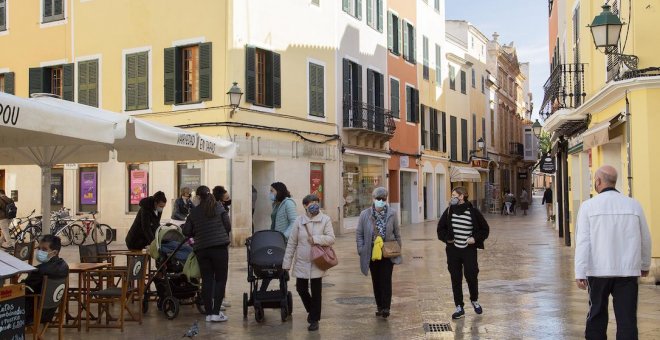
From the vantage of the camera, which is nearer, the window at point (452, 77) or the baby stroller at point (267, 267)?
the baby stroller at point (267, 267)

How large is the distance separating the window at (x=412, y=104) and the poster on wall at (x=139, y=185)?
13.7 meters

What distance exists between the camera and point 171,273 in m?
9.81

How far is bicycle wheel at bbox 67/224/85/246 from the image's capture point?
2212cm

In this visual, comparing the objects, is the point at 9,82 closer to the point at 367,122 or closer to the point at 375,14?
the point at 367,122

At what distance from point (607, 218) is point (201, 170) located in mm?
16131

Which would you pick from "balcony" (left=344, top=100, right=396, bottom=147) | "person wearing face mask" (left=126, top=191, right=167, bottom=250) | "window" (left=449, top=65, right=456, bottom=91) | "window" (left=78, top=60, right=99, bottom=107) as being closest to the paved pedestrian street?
"person wearing face mask" (left=126, top=191, right=167, bottom=250)

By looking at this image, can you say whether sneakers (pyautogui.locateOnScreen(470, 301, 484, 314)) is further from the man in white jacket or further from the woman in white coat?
the man in white jacket

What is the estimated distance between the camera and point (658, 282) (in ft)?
39.6

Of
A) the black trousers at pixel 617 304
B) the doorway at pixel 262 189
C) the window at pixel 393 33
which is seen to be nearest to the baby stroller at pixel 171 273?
the black trousers at pixel 617 304

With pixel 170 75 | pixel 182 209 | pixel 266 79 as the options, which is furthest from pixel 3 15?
pixel 182 209

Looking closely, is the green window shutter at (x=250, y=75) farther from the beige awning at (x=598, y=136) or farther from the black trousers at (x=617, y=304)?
the black trousers at (x=617, y=304)

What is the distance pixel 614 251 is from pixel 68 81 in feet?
68.5

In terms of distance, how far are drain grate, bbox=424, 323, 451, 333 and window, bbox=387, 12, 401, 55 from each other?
2246 cm

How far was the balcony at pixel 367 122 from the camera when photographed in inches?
1047
